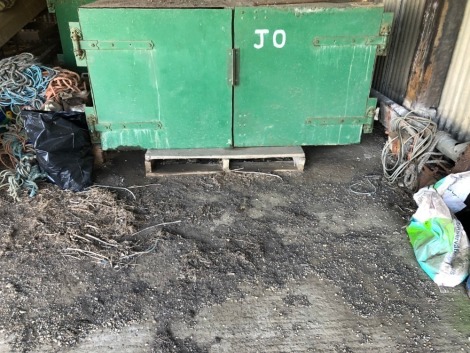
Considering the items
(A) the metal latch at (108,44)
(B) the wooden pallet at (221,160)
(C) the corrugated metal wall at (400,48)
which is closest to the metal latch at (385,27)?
(C) the corrugated metal wall at (400,48)

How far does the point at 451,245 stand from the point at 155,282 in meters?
1.89

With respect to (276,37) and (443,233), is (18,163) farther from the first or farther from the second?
(443,233)

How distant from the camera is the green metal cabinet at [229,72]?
311 centimetres

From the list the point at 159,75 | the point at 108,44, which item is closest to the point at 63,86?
the point at 108,44

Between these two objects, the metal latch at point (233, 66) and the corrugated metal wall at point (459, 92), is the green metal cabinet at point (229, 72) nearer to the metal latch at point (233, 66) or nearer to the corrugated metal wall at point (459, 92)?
the metal latch at point (233, 66)

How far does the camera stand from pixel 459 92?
11.8ft

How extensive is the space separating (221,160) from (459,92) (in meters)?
2.20

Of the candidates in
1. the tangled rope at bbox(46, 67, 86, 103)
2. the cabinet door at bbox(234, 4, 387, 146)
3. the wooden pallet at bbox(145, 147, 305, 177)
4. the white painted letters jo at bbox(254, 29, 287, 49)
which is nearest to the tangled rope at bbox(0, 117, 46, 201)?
the tangled rope at bbox(46, 67, 86, 103)

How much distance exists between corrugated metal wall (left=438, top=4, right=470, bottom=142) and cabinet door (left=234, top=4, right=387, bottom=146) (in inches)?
30.6

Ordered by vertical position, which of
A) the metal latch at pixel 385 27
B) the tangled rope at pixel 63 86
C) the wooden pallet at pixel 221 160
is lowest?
the wooden pallet at pixel 221 160

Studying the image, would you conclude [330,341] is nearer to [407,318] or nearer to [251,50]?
[407,318]

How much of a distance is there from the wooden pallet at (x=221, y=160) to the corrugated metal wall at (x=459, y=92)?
4.48 ft

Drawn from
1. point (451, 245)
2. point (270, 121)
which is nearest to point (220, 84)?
point (270, 121)

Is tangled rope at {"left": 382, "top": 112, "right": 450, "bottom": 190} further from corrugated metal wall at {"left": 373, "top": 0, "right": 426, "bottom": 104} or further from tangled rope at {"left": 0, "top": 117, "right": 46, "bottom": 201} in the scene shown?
tangled rope at {"left": 0, "top": 117, "right": 46, "bottom": 201}
